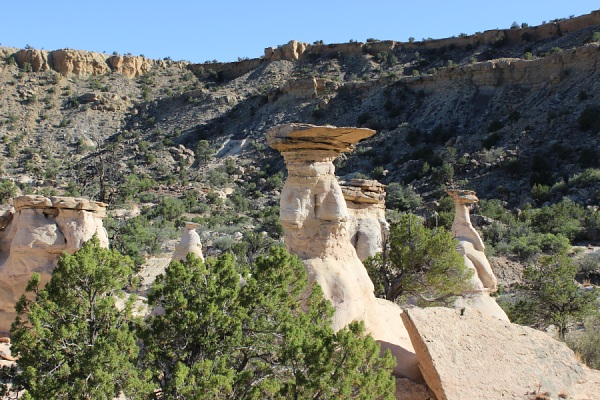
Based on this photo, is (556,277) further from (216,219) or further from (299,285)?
(216,219)

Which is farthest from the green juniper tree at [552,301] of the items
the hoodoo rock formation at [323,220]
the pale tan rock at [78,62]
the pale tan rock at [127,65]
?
the pale tan rock at [127,65]

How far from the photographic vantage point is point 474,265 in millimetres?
12609

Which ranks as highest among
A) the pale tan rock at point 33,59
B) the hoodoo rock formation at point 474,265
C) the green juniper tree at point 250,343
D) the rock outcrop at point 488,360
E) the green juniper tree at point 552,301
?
the pale tan rock at point 33,59

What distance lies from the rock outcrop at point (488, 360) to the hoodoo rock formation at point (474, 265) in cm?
350

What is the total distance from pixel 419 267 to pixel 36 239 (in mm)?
7852

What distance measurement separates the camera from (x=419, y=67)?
55625mm

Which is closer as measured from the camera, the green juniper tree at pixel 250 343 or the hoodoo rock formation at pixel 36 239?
the green juniper tree at pixel 250 343

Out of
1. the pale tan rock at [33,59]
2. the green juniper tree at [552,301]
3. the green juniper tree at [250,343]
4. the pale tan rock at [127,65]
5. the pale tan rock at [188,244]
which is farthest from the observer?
the pale tan rock at [127,65]

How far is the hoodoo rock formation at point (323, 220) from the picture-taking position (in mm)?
7586

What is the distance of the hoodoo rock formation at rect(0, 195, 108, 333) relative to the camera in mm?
9117

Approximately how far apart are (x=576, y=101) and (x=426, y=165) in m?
10.8

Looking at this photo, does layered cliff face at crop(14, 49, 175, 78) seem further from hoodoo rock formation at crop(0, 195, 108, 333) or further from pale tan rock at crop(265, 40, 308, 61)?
hoodoo rock formation at crop(0, 195, 108, 333)

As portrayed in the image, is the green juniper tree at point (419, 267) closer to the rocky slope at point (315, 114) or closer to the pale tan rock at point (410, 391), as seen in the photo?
the pale tan rock at point (410, 391)

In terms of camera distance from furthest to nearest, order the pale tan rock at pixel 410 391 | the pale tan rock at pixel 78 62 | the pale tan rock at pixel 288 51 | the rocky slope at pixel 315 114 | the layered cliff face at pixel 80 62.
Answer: the pale tan rock at pixel 288 51 < the pale tan rock at pixel 78 62 < the layered cliff face at pixel 80 62 < the rocky slope at pixel 315 114 < the pale tan rock at pixel 410 391
